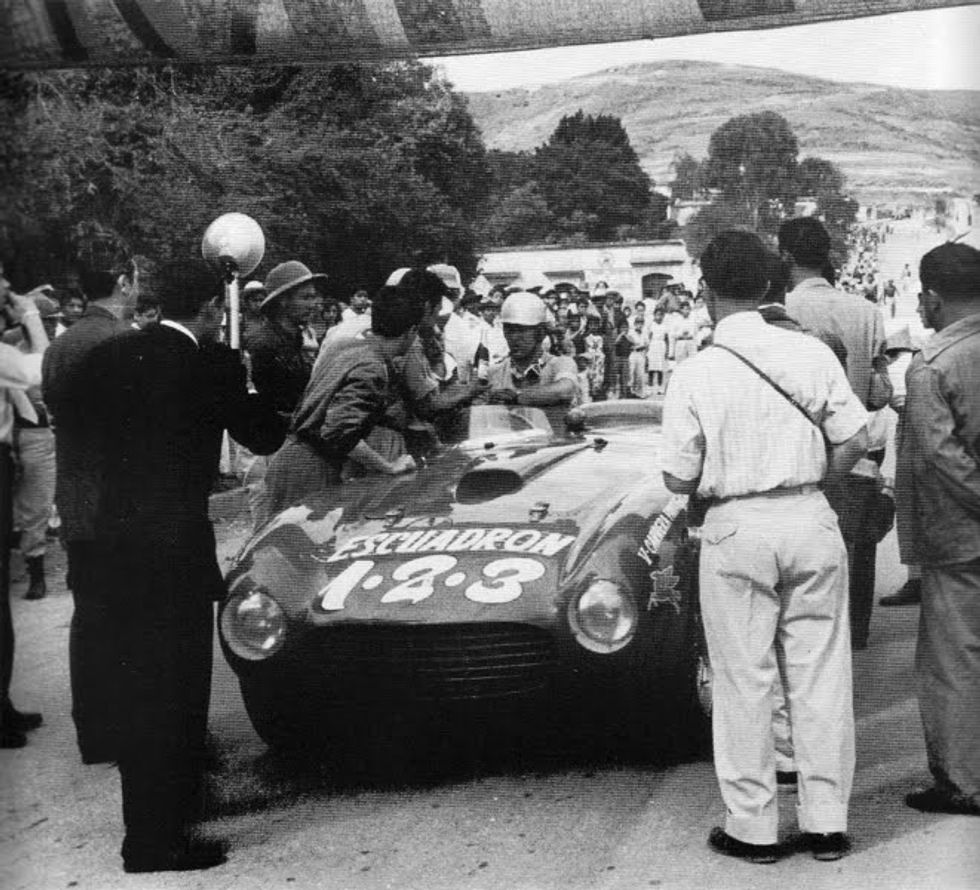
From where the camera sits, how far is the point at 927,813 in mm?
3379

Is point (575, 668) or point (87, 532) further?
point (87, 532)

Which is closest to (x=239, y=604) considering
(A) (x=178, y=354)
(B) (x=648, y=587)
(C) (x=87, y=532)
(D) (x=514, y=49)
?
(C) (x=87, y=532)

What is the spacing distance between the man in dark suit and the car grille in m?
0.46

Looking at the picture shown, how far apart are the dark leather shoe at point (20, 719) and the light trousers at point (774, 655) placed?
2556 mm

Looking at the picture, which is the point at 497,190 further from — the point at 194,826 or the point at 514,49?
the point at 194,826

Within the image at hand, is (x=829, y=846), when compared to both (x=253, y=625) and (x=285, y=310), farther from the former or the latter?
(x=285, y=310)

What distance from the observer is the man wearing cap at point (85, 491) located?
378cm

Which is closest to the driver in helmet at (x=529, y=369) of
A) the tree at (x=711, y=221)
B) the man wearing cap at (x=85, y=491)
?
the tree at (x=711, y=221)

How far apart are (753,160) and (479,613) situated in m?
2.69

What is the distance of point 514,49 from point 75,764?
270 centimetres

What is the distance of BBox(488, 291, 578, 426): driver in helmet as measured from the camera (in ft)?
16.1

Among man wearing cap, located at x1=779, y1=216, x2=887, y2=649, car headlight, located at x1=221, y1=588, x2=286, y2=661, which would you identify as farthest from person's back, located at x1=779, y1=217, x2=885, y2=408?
car headlight, located at x1=221, y1=588, x2=286, y2=661

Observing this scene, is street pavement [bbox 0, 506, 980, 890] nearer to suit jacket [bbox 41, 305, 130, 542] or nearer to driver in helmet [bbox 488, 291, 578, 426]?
suit jacket [bbox 41, 305, 130, 542]

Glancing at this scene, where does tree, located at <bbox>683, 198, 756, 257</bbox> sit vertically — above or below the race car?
above
